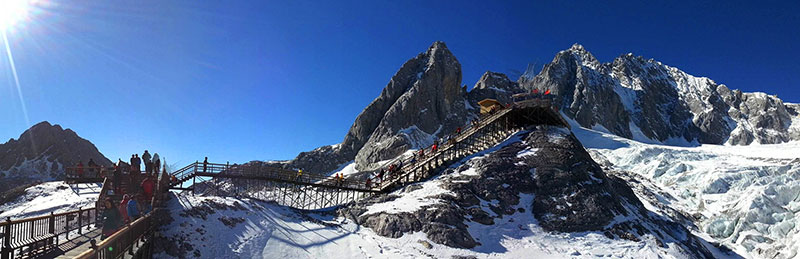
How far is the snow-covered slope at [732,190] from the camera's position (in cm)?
4262

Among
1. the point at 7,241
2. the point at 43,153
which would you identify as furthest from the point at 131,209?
the point at 43,153

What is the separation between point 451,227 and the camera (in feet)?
86.0

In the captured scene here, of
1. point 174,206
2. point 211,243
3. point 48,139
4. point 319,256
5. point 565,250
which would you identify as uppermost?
point 48,139

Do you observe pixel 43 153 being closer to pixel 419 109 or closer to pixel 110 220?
pixel 419 109

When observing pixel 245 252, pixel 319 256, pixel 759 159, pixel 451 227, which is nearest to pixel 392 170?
pixel 451 227

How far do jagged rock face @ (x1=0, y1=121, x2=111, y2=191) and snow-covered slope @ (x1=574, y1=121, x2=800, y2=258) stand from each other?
95.3 m

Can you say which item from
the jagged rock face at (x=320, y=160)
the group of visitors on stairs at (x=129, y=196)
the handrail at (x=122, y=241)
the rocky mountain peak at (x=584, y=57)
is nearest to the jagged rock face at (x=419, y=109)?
the jagged rock face at (x=320, y=160)

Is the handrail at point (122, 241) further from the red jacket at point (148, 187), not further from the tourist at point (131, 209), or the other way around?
the red jacket at point (148, 187)

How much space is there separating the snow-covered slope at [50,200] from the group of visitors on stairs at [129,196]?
16.8 ft

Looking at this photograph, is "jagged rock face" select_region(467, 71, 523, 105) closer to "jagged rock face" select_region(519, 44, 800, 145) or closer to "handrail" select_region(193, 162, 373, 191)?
"jagged rock face" select_region(519, 44, 800, 145)

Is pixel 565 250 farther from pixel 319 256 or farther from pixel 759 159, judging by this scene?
pixel 759 159

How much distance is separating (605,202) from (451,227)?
44.2ft

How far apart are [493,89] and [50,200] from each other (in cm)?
Result: 10988

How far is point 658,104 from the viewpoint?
16725 cm
